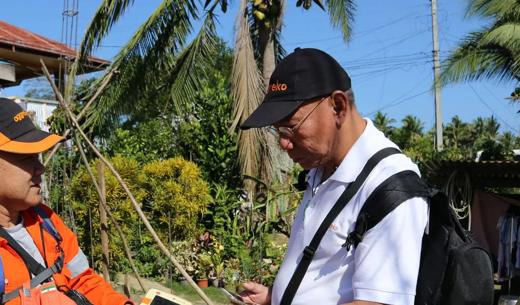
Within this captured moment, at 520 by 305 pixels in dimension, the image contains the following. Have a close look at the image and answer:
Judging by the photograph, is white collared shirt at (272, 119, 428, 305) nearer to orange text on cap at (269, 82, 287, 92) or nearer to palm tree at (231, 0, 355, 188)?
orange text on cap at (269, 82, 287, 92)

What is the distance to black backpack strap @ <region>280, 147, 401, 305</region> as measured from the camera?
1.55 meters

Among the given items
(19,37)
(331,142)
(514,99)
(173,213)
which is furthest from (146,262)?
(331,142)

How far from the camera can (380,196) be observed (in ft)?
4.77

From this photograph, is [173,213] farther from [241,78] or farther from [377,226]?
[377,226]

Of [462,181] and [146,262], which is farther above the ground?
[462,181]

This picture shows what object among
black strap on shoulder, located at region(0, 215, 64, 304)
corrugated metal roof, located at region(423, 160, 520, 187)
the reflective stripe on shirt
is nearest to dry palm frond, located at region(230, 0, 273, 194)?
corrugated metal roof, located at region(423, 160, 520, 187)

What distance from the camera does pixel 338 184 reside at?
5.35 feet

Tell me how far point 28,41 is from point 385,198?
910 centimetres

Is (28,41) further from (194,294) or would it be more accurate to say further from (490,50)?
(490,50)

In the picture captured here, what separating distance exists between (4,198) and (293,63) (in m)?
1.28

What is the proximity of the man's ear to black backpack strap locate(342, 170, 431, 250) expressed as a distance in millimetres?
233

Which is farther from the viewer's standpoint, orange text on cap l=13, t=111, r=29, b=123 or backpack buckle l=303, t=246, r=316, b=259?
orange text on cap l=13, t=111, r=29, b=123

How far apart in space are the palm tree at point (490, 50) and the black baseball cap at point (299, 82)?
28.1 feet

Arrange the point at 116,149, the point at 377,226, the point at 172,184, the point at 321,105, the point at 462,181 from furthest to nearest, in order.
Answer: the point at 116,149 < the point at 462,181 < the point at 172,184 < the point at 321,105 < the point at 377,226
